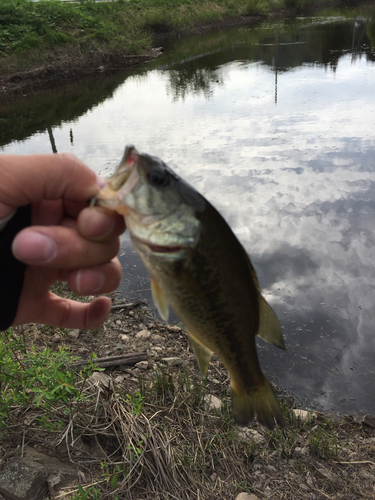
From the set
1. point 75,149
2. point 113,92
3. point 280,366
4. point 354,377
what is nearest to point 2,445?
point 280,366

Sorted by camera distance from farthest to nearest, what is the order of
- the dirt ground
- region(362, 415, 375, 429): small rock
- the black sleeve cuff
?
region(362, 415, 375, 429): small rock < the dirt ground < the black sleeve cuff

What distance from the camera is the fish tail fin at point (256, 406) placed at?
207 cm

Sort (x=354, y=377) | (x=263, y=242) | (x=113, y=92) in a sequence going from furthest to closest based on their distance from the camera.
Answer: (x=113, y=92) → (x=263, y=242) → (x=354, y=377)

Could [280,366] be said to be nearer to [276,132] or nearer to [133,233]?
[133,233]

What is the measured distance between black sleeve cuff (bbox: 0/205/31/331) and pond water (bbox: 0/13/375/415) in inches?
145

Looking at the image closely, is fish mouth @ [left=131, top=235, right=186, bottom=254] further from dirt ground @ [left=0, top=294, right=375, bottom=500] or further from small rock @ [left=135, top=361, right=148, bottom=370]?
small rock @ [left=135, top=361, right=148, bottom=370]

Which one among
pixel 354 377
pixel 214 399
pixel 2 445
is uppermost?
pixel 2 445

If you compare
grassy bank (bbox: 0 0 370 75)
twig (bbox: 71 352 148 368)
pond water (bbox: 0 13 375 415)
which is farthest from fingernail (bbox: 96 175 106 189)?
grassy bank (bbox: 0 0 370 75)

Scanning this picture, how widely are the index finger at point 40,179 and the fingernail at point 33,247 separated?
0.23m

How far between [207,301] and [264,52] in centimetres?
2778

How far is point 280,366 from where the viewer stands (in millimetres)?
4992

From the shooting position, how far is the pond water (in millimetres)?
5230

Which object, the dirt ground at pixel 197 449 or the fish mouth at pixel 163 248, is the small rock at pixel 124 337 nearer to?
the dirt ground at pixel 197 449

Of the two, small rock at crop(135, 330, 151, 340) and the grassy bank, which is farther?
the grassy bank
